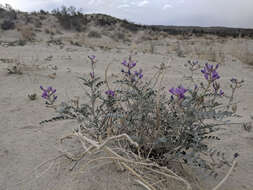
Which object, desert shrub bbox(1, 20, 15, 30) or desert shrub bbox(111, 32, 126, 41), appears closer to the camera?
desert shrub bbox(1, 20, 15, 30)

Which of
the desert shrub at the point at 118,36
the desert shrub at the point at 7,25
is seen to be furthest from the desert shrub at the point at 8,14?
the desert shrub at the point at 118,36

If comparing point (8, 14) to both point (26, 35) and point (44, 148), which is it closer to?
point (26, 35)

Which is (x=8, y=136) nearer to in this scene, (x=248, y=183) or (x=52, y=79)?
(x=248, y=183)

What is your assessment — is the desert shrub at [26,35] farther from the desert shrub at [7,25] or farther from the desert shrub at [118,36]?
the desert shrub at [118,36]

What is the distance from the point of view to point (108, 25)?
675 inches

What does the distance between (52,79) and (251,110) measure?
334 centimetres

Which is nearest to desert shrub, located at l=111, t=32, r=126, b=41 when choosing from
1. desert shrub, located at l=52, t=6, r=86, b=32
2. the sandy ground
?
desert shrub, located at l=52, t=6, r=86, b=32

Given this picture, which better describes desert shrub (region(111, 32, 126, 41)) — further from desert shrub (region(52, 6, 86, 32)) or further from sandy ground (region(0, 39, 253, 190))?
sandy ground (region(0, 39, 253, 190))

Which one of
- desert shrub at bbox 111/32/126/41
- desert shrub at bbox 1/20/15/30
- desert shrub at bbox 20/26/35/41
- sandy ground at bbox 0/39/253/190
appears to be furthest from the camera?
desert shrub at bbox 111/32/126/41

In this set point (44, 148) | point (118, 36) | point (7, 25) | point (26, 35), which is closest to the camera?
point (44, 148)

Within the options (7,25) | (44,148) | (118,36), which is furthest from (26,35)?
(44,148)

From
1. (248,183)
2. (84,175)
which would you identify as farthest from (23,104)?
(248,183)

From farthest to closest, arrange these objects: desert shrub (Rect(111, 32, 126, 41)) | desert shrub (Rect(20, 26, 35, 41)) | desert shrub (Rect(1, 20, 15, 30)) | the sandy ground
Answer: desert shrub (Rect(111, 32, 126, 41)) < desert shrub (Rect(1, 20, 15, 30)) < desert shrub (Rect(20, 26, 35, 41)) < the sandy ground

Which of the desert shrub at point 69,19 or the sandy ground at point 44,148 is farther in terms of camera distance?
the desert shrub at point 69,19
